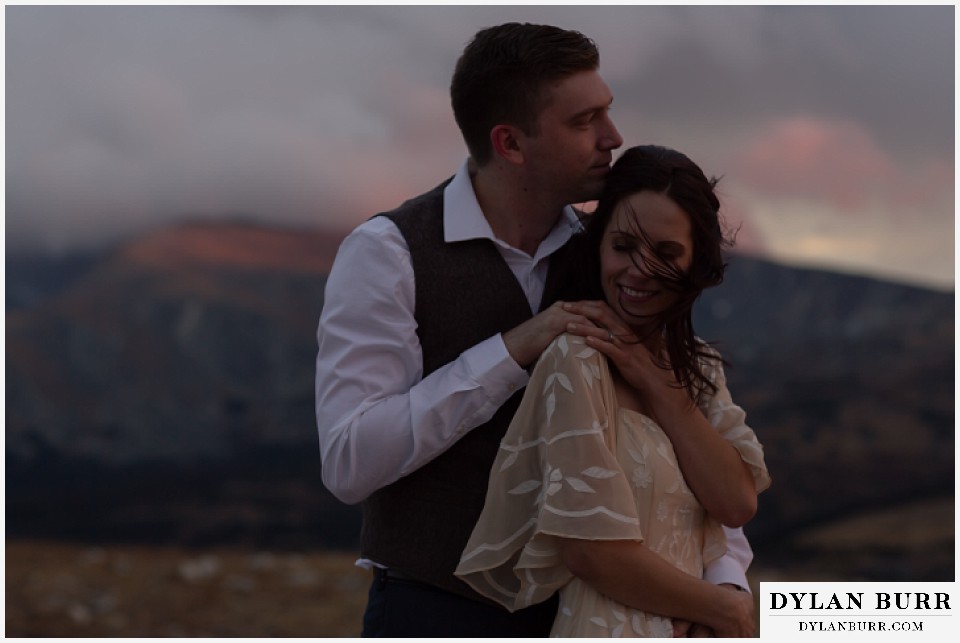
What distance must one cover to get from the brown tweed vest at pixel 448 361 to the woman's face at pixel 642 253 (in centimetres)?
16

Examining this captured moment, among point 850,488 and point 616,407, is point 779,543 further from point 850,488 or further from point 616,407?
point 616,407

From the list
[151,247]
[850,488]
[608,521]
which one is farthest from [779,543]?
[608,521]

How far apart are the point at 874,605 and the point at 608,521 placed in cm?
97

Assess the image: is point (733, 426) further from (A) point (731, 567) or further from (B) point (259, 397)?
(B) point (259, 397)

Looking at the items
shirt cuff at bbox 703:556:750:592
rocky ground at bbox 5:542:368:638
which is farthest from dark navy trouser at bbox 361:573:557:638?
rocky ground at bbox 5:542:368:638

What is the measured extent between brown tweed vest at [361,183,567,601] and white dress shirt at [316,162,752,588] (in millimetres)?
25

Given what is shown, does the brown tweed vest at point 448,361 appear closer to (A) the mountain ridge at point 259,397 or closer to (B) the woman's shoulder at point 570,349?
(B) the woman's shoulder at point 570,349

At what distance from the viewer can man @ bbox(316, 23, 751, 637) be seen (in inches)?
61.6

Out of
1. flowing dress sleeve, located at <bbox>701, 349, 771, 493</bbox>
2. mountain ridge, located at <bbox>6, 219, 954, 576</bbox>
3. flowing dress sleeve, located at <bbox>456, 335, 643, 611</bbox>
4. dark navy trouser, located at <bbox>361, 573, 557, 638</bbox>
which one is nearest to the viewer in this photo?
flowing dress sleeve, located at <bbox>456, 335, 643, 611</bbox>

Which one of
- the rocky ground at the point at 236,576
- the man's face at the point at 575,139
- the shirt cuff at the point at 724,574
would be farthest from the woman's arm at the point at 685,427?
the rocky ground at the point at 236,576

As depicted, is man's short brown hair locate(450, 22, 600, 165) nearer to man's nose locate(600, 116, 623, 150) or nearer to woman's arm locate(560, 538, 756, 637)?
man's nose locate(600, 116, 623, 150)

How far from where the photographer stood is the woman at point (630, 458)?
135cm

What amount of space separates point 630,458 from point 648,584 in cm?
16

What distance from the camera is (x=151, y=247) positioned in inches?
275
